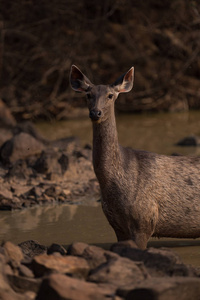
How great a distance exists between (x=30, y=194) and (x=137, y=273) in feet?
16.3

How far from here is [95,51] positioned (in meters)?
19.2

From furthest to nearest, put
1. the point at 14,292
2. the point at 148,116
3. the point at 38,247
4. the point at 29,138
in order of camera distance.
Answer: the point at 148,116 < the point at 29,138 < the point at 38,247 < the point at 14,292

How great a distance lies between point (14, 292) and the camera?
4.99m

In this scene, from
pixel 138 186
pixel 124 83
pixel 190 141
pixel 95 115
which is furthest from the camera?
pixel 190 141

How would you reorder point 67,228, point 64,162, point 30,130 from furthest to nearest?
point 30,130 → point 64,162 → point 67,228

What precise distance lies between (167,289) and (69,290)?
71 cm

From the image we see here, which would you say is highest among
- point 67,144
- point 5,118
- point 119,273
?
point 5,118

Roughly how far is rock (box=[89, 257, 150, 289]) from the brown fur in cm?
160

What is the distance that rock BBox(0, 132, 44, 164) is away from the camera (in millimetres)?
11625

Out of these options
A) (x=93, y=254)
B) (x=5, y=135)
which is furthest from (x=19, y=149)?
(x=93, y=254)

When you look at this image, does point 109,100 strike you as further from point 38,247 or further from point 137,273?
point 137,273

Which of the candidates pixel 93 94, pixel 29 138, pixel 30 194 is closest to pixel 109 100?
pixel 93 94

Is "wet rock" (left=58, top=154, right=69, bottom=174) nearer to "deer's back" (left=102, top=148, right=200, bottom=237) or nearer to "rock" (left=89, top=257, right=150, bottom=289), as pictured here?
"deer's back" (left=102, top=148, right=200, bottom=237)

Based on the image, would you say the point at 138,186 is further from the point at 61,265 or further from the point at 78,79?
the point at 61,265
